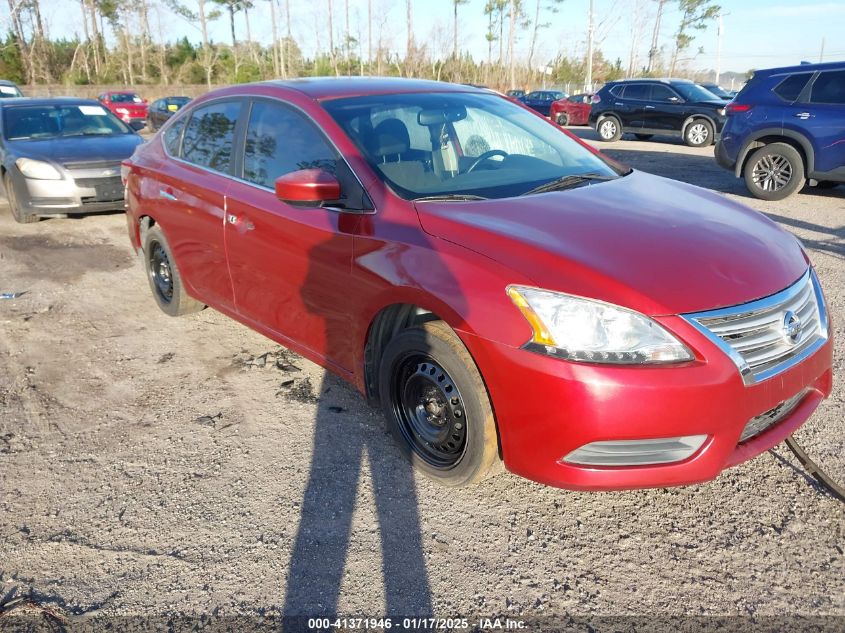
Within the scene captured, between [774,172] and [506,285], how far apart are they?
855 centimetres

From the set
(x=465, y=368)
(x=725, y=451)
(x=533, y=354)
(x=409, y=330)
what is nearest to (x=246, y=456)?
(x=409, y=330)

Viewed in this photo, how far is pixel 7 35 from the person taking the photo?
1772 inches

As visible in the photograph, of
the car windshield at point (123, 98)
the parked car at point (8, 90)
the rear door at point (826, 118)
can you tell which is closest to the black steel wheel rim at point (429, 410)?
the rear door at point (826, 118)

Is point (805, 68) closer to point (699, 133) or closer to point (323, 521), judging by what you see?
point (699, 133)

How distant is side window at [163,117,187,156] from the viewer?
4.62 meters

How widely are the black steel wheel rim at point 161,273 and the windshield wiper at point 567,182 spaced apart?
2876 millimetres

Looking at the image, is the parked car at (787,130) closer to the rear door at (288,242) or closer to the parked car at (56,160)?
the rear door at (288,242)

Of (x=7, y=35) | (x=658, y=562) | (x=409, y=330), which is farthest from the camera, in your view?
(x=7, y=35)

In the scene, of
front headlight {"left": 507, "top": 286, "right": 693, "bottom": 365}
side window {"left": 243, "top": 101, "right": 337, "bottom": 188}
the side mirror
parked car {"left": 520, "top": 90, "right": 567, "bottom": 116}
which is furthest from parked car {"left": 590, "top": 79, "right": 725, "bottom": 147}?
front headlight {"left": 507, "top": 286, "right": 693, "bottom": 365}

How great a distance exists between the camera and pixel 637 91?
1830 centimetres

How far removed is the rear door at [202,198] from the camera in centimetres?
402

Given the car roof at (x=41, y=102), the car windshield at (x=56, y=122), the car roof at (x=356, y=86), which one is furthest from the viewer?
the car roof at (x=41, y=102)

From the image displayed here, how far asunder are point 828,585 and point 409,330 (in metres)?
1.78

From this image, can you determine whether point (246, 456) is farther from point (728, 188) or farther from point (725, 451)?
point (728, 188)
